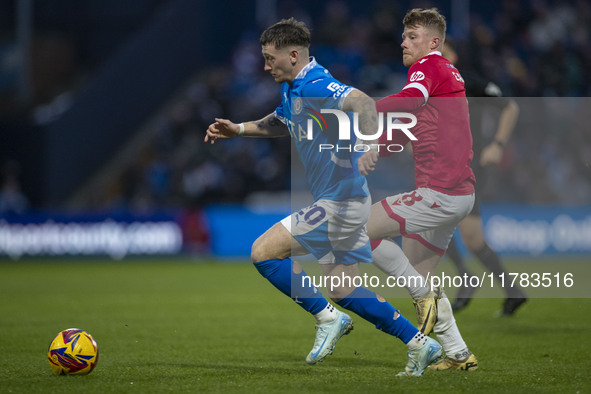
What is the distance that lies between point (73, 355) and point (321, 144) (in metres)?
1.97

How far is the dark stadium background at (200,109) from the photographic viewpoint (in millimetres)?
16109

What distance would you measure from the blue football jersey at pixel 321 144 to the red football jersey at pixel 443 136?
345 millimetres

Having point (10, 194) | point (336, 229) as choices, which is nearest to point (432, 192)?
point (336, 229)

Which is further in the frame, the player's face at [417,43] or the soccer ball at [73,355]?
the player's face at [417,43]

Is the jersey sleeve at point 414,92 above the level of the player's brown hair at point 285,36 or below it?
below

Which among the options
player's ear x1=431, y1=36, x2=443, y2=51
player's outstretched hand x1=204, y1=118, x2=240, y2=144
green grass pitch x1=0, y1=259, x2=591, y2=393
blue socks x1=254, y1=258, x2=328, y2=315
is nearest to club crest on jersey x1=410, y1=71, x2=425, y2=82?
player's ear x1=431, y1=36, x2=443, y2=51

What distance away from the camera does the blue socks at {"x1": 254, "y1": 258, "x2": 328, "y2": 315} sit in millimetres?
5434

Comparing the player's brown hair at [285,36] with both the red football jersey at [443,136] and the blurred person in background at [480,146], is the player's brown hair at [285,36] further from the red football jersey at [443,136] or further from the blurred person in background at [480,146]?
the blurred person in background at [480,146]

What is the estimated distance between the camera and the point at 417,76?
518 centimetres

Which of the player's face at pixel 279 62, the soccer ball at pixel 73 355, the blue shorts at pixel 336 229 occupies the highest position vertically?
the player's face at pixel 279 62

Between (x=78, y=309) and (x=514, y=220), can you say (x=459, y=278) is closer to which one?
(x=78, y=309)

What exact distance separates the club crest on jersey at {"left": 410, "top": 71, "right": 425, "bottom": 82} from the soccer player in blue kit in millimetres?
453

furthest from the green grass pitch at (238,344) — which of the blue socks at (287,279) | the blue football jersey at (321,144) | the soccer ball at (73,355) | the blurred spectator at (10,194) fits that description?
the blurred spectator at (10,194)

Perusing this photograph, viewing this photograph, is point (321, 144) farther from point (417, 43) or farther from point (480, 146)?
point (480, 146)
